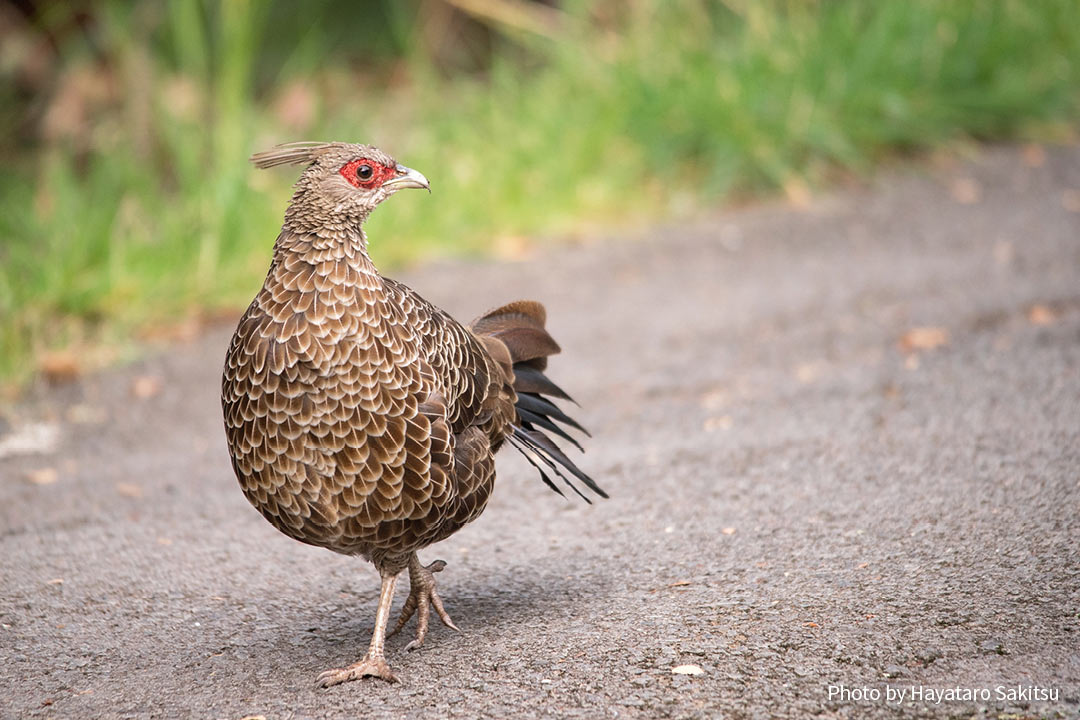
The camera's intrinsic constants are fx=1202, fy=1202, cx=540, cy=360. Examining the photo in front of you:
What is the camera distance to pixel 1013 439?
449 centimetres

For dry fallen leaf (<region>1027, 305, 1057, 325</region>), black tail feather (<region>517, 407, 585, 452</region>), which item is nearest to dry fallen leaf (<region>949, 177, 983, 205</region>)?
dry fallen leaf (<region>1027, 305, 1057, 325</region>)

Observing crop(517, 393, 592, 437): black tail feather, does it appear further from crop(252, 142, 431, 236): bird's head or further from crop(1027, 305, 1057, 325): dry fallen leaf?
crop(1027, 305, 1057, 325): dry fallen leaf

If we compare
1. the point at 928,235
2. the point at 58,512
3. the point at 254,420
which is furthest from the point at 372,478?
the point at 928,235

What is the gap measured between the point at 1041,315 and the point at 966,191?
2337 mm

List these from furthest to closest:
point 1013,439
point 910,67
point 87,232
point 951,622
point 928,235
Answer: point 910,67 < point 928,235 < point 87,232 < point 1013,439 < point 951,622

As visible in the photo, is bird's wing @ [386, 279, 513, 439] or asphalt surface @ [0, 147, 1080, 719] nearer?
asphalt surface @ [0, 147, 1080, 719]

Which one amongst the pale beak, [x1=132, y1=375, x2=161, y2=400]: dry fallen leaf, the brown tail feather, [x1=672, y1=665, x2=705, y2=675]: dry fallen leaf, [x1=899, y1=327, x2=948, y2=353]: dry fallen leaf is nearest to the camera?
[x1=672, y1=665, x2=705, y2=675]: dry fallen leaf

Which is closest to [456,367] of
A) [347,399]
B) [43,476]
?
[347,399]

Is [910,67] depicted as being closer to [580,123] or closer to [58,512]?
[580,123]

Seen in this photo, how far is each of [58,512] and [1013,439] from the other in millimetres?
3681

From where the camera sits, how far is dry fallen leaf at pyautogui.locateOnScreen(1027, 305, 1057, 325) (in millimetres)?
5777

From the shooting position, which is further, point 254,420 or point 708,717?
point 254,420

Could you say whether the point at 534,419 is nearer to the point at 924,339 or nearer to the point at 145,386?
the point at 924,339

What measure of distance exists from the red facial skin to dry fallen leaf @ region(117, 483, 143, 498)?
2.13 m
